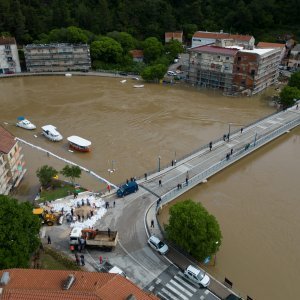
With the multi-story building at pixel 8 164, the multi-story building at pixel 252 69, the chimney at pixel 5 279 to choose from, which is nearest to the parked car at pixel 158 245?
the chimney at pixel 5 279

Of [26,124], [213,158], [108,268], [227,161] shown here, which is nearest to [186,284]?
[108,268]

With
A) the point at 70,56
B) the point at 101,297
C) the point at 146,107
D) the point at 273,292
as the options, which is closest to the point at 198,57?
the point at 146,107

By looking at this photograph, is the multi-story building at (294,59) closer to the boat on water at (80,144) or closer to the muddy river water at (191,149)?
the muddy river water at (191,149)

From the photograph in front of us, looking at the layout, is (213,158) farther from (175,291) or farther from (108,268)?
(108,268)

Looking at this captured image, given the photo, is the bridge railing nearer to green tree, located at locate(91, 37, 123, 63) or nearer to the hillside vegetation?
green tree, located at locate(91, 37, 123, 63)

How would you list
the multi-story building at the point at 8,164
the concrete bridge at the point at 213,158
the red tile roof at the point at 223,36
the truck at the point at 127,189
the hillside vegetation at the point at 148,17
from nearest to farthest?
the truck at the point at 127,189, the multi-story building at the point at 8,164, the concrete bridge at the point at 213,158, the red tile roof at the point at 223,36, the hillside vegetation at the point at 148,17

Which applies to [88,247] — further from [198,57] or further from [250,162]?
[198,57]
